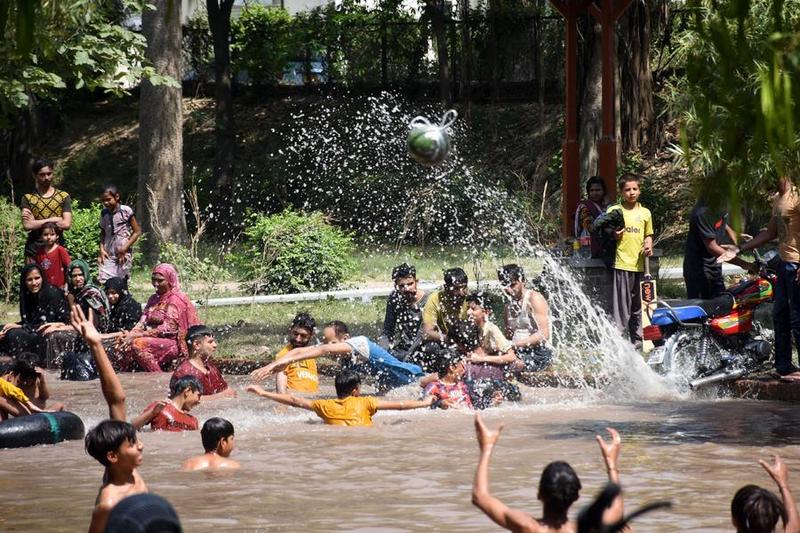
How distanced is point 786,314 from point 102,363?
666 centimetres

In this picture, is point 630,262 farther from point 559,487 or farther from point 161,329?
point 559,487

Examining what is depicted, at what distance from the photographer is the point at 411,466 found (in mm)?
9914

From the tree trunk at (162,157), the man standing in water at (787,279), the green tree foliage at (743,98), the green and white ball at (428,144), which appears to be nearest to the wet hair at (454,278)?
the green and white ball at (428,144)

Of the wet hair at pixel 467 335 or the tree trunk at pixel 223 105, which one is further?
the tree trunk at pixel 223 105

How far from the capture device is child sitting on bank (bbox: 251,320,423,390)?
39.9ft

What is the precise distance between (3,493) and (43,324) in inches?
246

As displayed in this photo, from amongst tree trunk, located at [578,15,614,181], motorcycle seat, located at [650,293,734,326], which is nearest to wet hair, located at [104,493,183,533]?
motorcycle seat, located at [650,293,734,326]

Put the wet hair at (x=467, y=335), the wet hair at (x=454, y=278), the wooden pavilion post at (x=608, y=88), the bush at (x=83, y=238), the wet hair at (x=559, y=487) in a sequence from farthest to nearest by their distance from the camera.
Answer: the bush at (x=83, y=238) < the wooden pavilion post at (x=608, y=88) < the wet hair at (x=454, y=278) < the wet hair at (x=467, y=335) < the wet hair at (x=559, y=487)

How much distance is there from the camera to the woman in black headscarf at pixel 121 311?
1518 centimetres

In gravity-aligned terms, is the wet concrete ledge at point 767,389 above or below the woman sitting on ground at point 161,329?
below

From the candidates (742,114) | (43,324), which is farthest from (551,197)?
(742,114)

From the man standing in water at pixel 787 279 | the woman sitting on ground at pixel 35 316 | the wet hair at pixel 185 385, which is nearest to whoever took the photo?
the wet hair at pixel 185 385

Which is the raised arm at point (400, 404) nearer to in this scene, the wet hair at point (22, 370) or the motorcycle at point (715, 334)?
the motorcycle at point (715, 334)

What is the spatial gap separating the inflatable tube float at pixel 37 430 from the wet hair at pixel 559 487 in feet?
19.7
